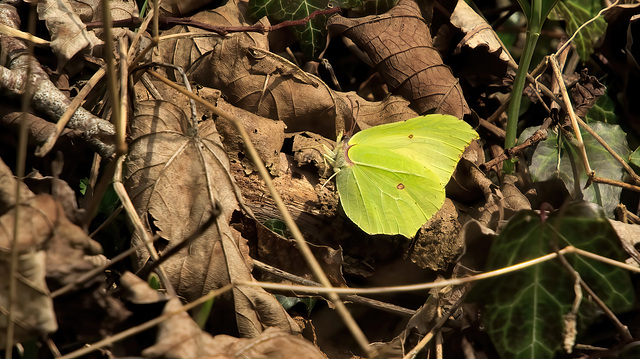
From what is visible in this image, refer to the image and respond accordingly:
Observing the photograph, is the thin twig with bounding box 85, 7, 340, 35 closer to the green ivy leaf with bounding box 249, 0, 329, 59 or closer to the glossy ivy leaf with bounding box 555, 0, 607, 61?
the green ivy leaf with bounding box 249, 0, 329, 59

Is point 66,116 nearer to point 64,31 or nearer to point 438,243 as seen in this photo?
point 64,31

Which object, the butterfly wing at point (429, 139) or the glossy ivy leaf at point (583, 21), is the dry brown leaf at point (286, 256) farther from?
the glossy ivy leaf at point (583, 21)

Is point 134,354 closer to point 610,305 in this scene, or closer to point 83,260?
point 83,260

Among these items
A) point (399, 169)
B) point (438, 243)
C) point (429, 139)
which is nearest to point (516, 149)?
point (429, 139)

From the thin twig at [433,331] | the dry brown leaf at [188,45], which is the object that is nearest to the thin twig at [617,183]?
the thin twig at [433,331]

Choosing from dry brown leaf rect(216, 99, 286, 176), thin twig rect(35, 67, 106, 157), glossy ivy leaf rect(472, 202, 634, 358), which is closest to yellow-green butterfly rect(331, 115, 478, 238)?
dry brown leaf rect(216, 99, 286, 176)

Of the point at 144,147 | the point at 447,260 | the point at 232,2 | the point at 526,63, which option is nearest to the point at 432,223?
the point at 447,260
